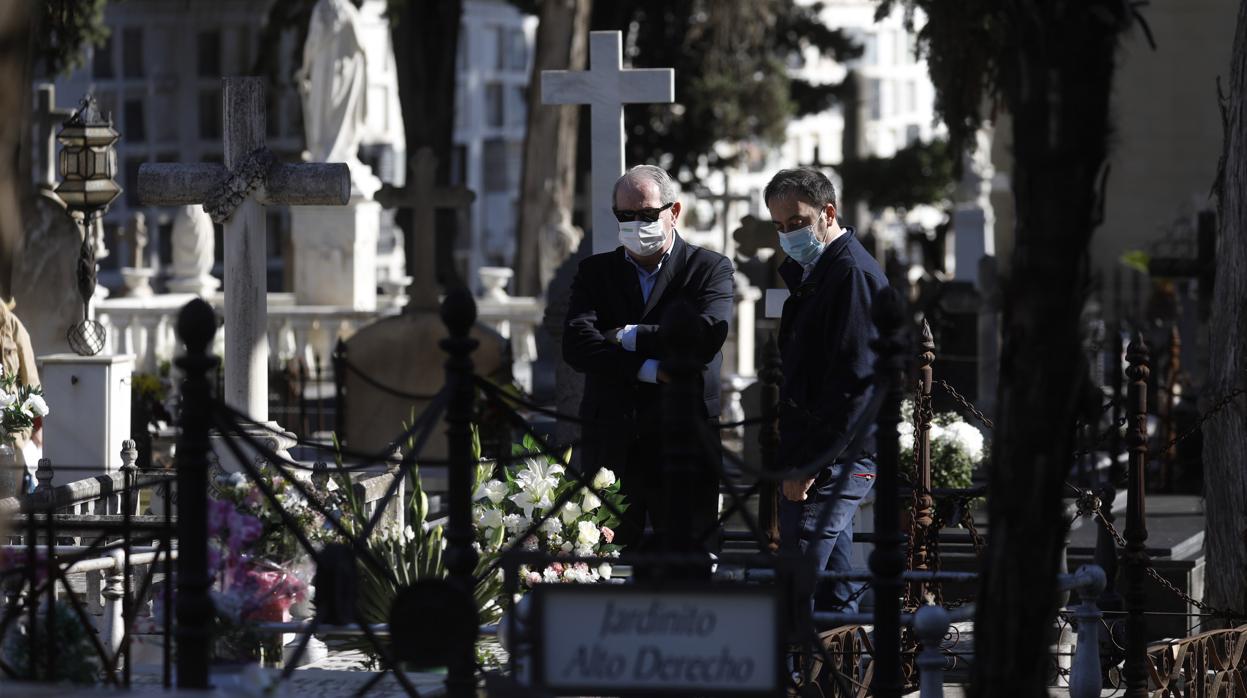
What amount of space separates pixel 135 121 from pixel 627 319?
29.0 m

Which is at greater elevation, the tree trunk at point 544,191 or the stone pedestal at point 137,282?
the tree trunk at point 544,191

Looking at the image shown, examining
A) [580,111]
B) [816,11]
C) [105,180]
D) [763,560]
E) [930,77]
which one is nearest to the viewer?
[763,560]

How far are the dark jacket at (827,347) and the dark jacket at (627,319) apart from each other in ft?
0.96

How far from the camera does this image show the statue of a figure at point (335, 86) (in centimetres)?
2044

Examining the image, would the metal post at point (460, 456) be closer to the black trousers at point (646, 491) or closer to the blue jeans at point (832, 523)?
the black trousers at point (646, 491)

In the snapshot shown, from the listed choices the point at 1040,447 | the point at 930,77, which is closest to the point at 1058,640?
the point at 1040,447

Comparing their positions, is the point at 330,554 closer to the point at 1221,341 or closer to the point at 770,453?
the point at 770,453

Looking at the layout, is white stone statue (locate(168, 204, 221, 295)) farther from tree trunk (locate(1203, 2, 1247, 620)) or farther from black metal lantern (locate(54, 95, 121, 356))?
tree trunk (locate(1203, 2, 1247, 620))

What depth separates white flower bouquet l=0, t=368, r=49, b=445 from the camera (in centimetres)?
1005

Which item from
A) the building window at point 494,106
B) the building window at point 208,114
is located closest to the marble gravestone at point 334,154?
the building window at point 208,114

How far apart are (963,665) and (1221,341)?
204cm

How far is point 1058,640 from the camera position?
26.8 ft

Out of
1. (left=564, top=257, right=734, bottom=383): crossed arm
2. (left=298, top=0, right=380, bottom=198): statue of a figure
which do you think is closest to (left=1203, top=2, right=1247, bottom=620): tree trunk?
(left=564, top=257, right=734, bottom=383): crossed arm

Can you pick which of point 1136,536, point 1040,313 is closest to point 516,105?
point 1136,536
